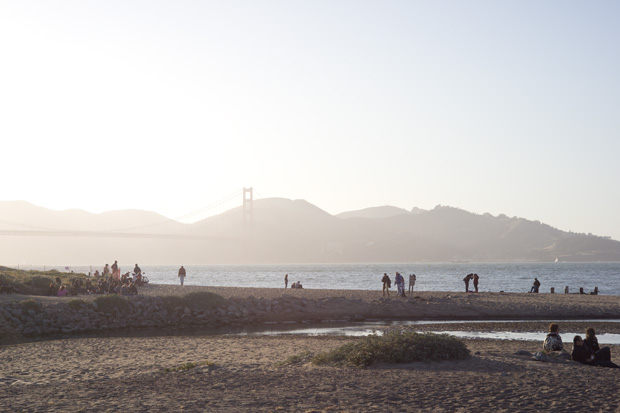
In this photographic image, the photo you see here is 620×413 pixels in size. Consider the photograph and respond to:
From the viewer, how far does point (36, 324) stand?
24.6 m

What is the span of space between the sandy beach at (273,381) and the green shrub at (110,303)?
7.93 metres

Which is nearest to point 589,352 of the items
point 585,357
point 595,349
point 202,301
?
point 585,357

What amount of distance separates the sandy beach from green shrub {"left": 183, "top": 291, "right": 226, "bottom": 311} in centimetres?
961

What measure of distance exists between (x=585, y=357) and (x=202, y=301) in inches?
777

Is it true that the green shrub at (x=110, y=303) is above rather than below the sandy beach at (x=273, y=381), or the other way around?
above

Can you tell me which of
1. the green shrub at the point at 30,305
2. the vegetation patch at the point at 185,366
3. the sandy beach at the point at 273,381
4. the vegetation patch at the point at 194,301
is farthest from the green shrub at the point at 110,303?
the vegetation patch at the point at 185,366

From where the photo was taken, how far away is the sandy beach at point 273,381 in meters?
10.4

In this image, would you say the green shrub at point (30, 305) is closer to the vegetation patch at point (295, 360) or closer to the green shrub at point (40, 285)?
the green shrub at point (40, 285)

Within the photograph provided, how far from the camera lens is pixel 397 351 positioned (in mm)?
14148

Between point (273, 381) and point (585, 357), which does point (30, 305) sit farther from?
point (585, 357)

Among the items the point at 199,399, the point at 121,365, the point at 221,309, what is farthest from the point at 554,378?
the point at 221,309

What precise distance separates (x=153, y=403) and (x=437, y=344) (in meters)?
6.96

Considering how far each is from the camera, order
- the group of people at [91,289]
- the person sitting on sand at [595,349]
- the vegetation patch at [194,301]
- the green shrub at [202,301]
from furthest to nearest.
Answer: the group of people at [91,289], the green shrub at [202,301], the vegetation patch at [194,301], the person sitting on sand at [595,349]

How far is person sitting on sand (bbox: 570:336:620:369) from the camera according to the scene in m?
13.8
